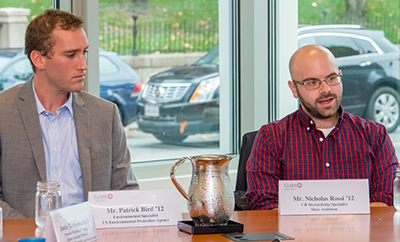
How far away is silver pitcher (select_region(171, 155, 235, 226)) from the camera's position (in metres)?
1.45

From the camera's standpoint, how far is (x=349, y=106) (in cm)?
379

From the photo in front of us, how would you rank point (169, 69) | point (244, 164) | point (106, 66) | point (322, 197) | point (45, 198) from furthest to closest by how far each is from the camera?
1. point (169, 69)
2. point (106, 66)
3. point (244, 164)
4. point (322, 197)
5. point (45, 198)

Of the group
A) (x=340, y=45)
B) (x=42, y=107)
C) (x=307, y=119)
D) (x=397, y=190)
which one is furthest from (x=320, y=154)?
(x=340, y=45)

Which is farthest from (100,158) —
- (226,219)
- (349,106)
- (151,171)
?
(349,106)

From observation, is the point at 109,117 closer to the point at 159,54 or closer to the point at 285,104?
the point at 159,54

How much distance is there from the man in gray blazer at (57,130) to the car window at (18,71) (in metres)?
0.84

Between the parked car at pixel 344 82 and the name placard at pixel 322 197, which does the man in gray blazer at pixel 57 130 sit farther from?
the parked car at pixel 344 82

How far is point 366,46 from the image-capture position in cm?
381

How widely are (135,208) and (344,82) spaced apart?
257 centimetres

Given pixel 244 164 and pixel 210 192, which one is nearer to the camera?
pixel 210 192

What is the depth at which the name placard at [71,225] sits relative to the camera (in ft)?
4.29

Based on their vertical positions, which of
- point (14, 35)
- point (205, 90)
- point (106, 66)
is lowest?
point (205, 90)

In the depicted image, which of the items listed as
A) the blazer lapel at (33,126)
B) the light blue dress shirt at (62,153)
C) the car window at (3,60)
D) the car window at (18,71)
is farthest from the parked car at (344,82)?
the blazer lapel at (33,126)

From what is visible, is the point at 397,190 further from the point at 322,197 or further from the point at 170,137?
the point at 170,137
